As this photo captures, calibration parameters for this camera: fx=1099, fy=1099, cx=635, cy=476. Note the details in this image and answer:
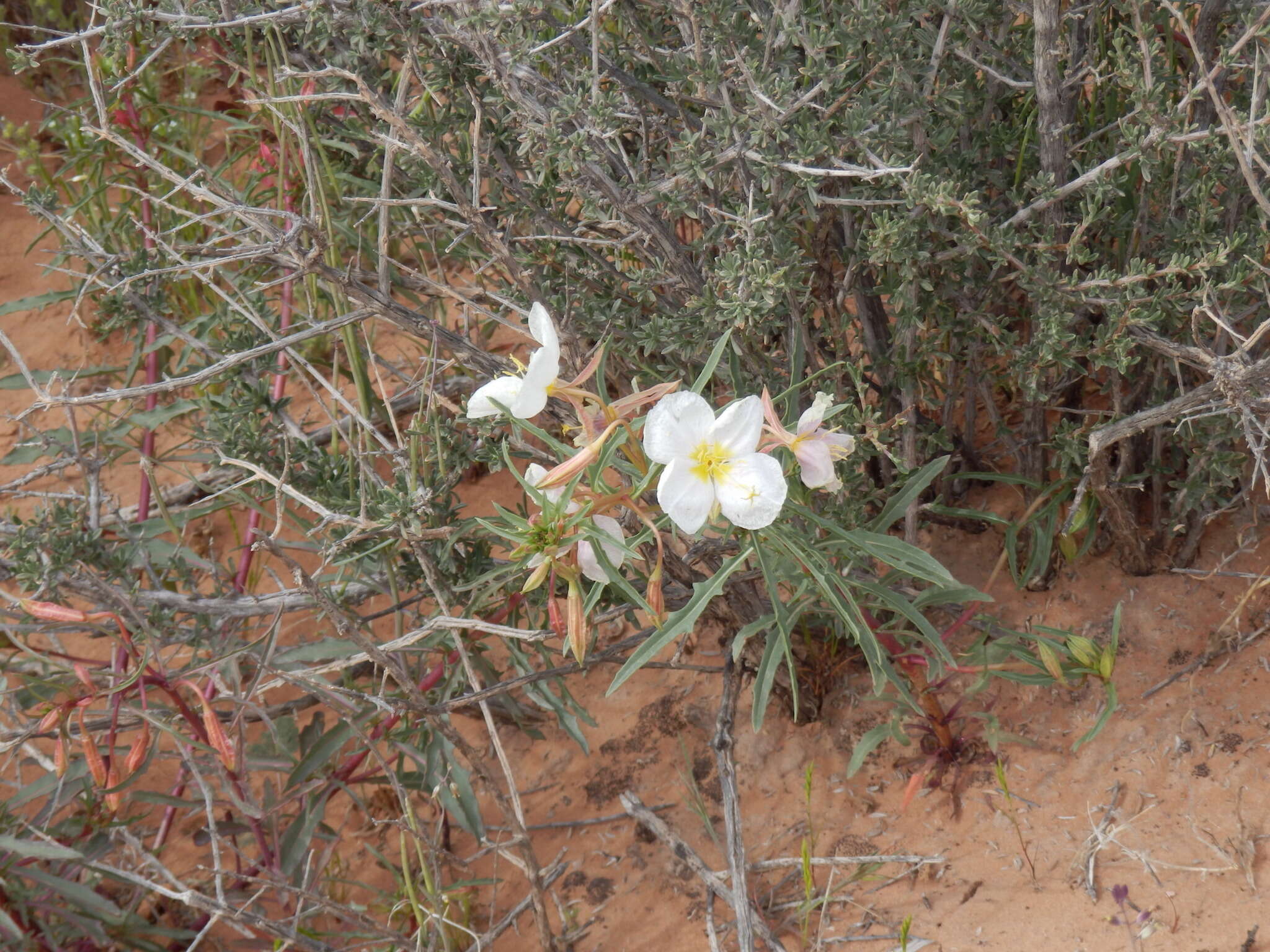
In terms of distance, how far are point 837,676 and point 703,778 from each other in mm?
341

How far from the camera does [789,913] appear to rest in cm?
194

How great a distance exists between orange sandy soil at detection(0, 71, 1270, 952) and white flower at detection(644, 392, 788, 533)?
82 centimetres

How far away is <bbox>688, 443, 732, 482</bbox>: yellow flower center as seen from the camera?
1.36 meters

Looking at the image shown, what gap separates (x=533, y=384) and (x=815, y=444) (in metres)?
0.39

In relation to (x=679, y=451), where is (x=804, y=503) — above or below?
below

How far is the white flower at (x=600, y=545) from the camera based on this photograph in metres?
1.53

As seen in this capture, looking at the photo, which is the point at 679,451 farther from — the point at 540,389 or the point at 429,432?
the point at 429,432

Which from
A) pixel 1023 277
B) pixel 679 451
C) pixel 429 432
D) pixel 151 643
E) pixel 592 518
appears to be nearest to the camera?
pixel 679 451

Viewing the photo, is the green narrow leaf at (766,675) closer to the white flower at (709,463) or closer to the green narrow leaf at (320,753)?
the white flower at (709,463)

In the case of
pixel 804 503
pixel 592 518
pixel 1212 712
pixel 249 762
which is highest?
pixel 592 518

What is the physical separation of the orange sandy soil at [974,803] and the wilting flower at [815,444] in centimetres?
69

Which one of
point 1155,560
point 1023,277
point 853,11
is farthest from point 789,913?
point 853,11

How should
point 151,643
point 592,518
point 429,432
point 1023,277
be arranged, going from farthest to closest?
1. point 429,432
2. point 151,643
3. point 1023,277
4. point 592,518

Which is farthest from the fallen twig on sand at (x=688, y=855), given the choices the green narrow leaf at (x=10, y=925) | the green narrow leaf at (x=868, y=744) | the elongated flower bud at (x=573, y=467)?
the green narrow leaf at (x=10, y=925)
